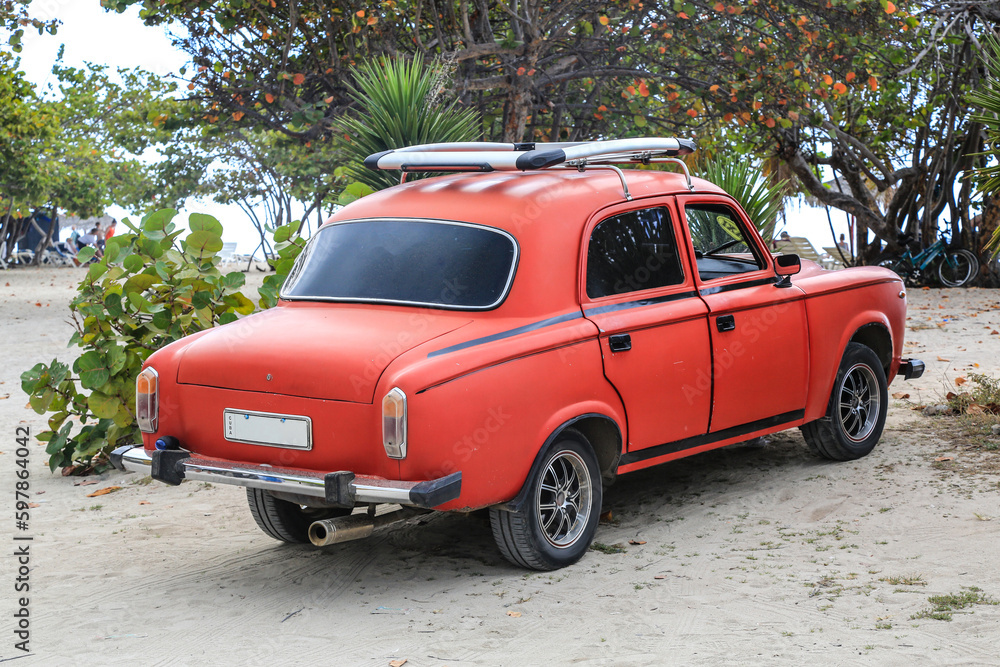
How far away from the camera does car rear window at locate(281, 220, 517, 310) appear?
15.4 feet

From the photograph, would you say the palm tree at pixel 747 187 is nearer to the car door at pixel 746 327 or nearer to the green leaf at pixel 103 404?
the car door at pixel 746 327

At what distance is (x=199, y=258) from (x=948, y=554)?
515cm

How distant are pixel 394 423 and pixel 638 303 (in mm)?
1622

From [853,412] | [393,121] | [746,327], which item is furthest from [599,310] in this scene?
[393,121]

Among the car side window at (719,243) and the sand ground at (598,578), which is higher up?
the car side window at (719,243)

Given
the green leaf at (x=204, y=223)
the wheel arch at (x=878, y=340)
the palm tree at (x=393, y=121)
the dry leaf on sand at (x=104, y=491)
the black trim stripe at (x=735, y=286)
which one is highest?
the palm tree at (x=393, y=121)

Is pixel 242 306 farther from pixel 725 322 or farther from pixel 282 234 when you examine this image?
pixel 725 322

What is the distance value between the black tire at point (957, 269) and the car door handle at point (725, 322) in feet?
50.7

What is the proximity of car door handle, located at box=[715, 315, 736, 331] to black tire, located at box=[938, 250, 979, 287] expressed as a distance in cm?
1546

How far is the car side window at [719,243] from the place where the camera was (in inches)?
232

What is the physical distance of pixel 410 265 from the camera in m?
4.90

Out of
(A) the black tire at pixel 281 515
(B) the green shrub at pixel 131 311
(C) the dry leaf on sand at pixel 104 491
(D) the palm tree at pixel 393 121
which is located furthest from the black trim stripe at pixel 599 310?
(D) the palm tree at pixel 393 121

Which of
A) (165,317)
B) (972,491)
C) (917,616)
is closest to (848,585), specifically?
(917,616)

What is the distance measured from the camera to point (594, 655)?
148 inches
